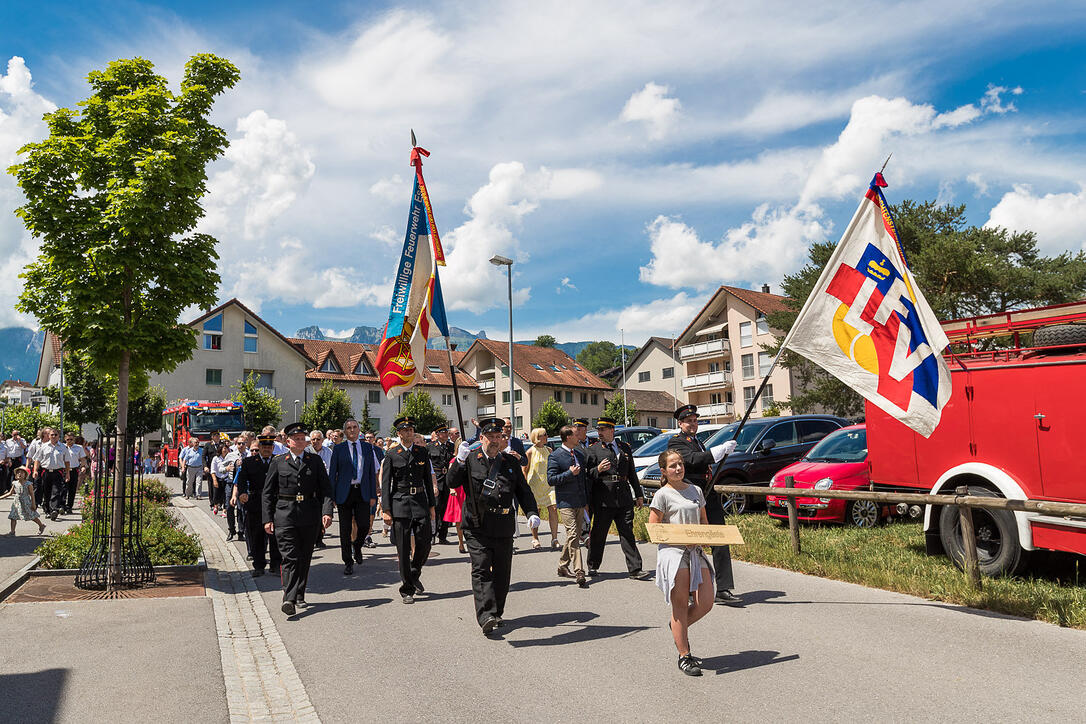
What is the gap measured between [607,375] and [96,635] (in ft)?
296

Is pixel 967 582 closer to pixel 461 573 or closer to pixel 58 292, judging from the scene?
pixel 461 573

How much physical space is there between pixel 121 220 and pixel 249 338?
5675 cm

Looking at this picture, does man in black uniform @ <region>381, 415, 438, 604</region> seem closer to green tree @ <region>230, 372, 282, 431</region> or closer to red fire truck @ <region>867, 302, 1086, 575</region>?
red fire truck @ <region>867, 302, 1086, 575</region>

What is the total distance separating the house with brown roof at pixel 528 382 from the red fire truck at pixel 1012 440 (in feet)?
188

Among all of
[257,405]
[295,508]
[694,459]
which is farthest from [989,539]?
[257,405]

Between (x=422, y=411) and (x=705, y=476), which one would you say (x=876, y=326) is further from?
(x=422, y=411)

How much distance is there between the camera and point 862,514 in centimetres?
1245

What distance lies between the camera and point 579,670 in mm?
5766

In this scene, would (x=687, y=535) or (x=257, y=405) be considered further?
(x=257, y=405)

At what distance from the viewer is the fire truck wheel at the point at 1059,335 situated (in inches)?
321

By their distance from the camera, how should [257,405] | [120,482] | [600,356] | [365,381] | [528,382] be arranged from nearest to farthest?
[120,482], [257,405], [528,382], [365,381], [600,356]

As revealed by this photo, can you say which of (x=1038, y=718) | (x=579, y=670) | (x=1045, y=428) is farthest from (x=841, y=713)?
(x=1045, y=428)

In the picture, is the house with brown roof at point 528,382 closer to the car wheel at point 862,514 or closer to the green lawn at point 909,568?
the car wheel at point 862,514

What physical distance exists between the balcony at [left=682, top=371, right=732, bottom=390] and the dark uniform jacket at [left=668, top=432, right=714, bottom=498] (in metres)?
56.6
